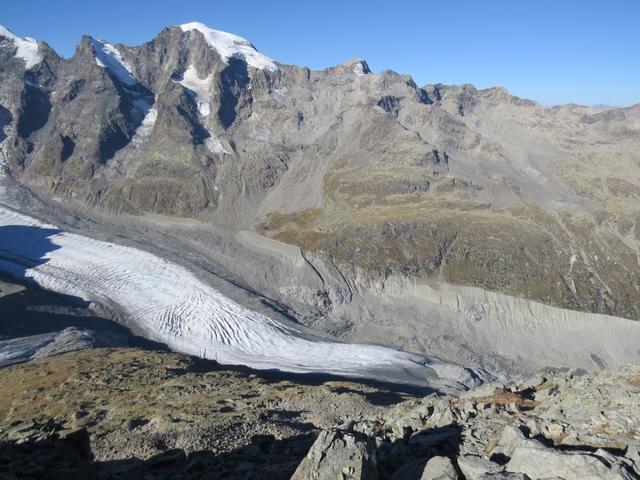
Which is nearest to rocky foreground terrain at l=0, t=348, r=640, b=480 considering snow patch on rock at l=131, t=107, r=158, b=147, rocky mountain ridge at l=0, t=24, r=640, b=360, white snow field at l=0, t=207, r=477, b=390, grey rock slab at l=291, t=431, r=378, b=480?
grey rock slab at l=291, t=431, r=378, b=480

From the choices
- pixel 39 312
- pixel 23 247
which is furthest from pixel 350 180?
pixel 39 312

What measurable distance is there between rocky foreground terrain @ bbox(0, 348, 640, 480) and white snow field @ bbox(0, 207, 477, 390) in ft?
92.9

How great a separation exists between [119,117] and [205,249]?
93.1 meters

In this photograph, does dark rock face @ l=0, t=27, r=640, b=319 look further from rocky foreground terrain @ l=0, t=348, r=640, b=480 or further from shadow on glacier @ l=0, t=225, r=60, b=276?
rocky foreground terrain @ l=0, t=348, r=640, b=480

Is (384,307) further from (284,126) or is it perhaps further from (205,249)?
(284,126)

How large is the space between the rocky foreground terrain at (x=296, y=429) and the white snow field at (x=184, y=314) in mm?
28322

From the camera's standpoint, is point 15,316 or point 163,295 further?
point 163,295

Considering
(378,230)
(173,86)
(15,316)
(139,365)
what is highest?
(173,86)

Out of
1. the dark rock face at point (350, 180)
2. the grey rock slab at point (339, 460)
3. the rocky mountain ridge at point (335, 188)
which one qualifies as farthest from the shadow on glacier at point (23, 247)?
the grey rock slab at point (339, 460)

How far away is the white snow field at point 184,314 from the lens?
6769 cm

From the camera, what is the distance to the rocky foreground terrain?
1288 centimetres

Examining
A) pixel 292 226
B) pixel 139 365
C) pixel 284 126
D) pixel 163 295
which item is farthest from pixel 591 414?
pixel 284 126

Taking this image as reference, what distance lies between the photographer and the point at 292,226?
130m

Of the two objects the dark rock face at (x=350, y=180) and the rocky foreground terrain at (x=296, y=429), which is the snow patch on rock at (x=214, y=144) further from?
the rocky foreground terrain at (x=296, y=429)
